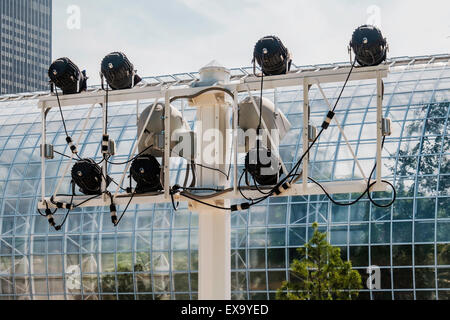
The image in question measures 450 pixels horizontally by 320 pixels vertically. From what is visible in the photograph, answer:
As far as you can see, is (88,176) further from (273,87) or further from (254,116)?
(273,87)

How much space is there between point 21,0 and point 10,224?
114907mm

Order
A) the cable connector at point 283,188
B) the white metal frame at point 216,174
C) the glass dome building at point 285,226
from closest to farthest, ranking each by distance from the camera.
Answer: the white metal frame at point 216,174 → the cable connector at point 283,188 → the glass dome building at point 285,226

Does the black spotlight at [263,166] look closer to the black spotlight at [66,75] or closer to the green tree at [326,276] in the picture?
the black spotlight at [66,75]

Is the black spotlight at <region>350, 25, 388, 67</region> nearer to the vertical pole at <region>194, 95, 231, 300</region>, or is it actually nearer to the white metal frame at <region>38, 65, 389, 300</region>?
the white metal frame at <region>38, 65, 389, 300</region>

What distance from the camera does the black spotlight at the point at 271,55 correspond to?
15.3m

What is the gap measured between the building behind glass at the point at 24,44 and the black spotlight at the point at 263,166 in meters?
132

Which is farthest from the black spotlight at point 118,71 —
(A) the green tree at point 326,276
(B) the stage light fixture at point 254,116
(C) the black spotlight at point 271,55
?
(A) the green tree at point 326,276

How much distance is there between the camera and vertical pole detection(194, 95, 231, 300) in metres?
15.5

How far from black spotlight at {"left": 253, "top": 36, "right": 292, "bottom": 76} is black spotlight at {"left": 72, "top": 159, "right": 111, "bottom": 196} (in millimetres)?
4101

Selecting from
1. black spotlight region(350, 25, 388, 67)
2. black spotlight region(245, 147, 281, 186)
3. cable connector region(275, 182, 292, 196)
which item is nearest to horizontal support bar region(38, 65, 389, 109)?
black spotlight region(350, 25, 388, 67)

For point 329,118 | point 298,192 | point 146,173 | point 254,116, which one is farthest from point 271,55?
point 146,173
